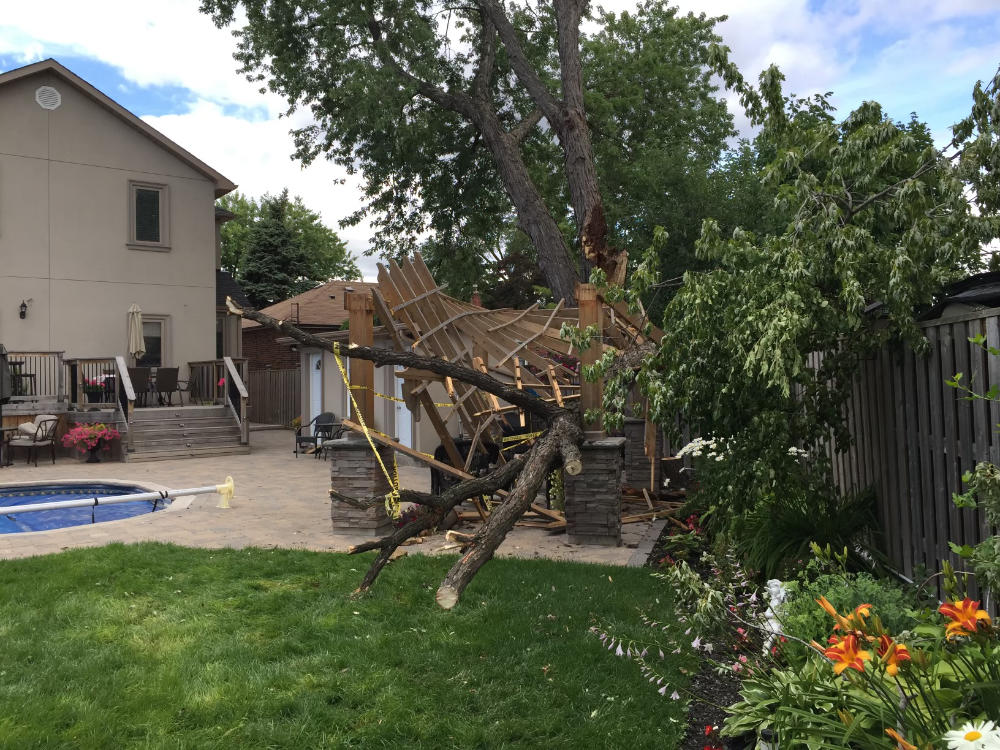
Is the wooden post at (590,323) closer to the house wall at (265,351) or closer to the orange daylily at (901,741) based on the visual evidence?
the orange daylily at (901,741)

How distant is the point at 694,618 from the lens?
3.22 metres

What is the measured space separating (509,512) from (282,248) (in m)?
36.6

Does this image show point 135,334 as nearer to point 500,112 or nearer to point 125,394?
point 125,394

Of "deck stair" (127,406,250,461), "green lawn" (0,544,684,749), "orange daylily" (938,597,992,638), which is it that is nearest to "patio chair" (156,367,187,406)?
"deck stair" (127,406,250,461)

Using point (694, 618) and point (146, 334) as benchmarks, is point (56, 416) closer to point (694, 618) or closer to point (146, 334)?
point (146, 334)

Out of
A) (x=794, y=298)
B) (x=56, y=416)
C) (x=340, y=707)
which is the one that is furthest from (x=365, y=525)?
(x=56, y=416)

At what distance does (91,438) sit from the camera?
52.3 ft

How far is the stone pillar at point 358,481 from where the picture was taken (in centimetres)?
825

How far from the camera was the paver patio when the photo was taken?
25.4 ft

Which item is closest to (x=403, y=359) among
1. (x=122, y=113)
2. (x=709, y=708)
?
(x=709, y=708)

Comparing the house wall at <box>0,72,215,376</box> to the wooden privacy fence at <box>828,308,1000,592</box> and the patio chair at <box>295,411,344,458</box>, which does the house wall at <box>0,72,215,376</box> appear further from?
the wooden privacy fence at <box>828,308,1000,592</box>

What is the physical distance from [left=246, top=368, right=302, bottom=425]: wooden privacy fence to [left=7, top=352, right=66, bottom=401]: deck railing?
25.7 ft

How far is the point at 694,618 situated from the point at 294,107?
16.4m

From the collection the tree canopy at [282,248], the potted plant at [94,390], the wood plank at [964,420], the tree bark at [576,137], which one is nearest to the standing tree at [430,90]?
the tree bark at [576,137]
